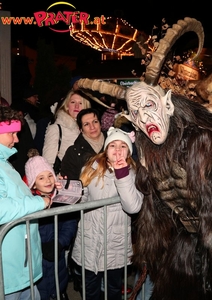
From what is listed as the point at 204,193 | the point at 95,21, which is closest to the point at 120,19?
the point at 95,21

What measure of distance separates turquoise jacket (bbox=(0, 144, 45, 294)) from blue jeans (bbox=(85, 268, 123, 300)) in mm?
600

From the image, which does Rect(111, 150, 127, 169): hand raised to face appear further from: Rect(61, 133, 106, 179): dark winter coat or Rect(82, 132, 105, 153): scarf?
Rect(82, 132, 105, 153): scarf

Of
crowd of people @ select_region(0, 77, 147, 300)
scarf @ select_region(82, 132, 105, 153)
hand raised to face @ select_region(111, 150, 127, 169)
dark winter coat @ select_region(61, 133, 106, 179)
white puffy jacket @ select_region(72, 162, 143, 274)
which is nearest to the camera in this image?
crowd of people @ select_region(0, 77, 147, 300)

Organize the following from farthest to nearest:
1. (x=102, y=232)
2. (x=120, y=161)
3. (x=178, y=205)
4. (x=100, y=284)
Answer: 1. (x=100, y=284)
2. (x=102, y=232)
3. (x=120, y=161)
4. (x=178, y=205)

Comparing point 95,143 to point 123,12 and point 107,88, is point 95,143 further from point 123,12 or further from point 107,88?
point 123,12

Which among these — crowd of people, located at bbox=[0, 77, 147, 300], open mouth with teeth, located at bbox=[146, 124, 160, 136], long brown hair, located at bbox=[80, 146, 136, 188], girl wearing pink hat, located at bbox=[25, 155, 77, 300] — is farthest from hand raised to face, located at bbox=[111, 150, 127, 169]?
open mouth with teeth, located at bbox=[146, 124, 160, 136]

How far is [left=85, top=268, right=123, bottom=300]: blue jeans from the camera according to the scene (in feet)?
11.2

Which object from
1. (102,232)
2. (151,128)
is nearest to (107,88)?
(151,128)

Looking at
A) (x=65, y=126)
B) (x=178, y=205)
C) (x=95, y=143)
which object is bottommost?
(x=178, y=205)

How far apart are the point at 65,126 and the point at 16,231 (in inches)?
77.5

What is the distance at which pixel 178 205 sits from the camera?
2.61m

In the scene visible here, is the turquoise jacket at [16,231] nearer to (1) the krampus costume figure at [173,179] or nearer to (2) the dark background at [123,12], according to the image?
(1) the krampus costume figure at [173,179]

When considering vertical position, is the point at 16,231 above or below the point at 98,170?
below

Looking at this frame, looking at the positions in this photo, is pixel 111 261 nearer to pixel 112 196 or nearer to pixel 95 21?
pixel 112 196
